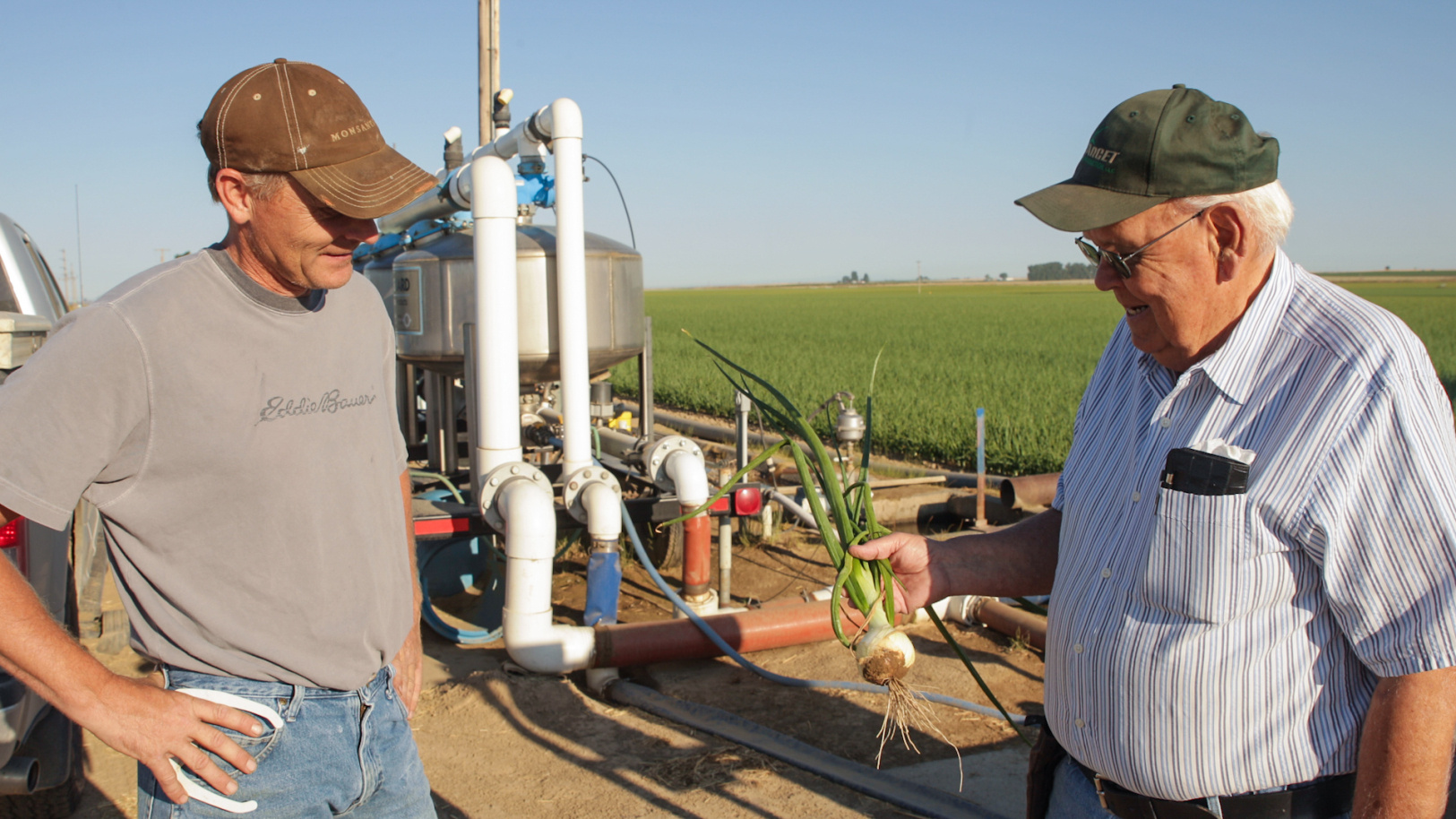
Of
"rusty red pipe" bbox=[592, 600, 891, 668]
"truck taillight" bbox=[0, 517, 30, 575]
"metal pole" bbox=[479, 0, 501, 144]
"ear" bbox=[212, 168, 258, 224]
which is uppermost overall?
"metal pole" bbox=[479, 0, 501, 144]

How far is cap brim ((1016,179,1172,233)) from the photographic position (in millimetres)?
1627

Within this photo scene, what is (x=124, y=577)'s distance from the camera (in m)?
1.65

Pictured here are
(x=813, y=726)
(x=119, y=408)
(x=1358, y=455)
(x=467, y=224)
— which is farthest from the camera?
(x=467, y=224)

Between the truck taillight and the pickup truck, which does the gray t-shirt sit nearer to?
the pickup truck

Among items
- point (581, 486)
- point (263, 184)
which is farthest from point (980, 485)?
point (263, 184)

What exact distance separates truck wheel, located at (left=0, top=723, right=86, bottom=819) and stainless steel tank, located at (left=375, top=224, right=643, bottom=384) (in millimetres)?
2503

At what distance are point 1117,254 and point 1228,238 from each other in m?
0.17

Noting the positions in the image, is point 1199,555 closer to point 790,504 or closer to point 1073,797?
point 1073,797

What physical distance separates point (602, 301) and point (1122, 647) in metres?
4.02

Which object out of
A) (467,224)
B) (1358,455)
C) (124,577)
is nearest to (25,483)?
(124,577)

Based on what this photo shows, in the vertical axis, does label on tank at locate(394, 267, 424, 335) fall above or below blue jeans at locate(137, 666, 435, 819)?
above

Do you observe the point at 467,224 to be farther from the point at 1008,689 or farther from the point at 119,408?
the point at 119,408

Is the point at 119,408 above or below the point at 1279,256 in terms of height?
below

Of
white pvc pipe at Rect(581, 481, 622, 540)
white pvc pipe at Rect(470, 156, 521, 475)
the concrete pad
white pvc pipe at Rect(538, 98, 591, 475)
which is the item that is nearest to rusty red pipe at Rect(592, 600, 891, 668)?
white pvc pipe at Rect(581, 481, 622, 540)
